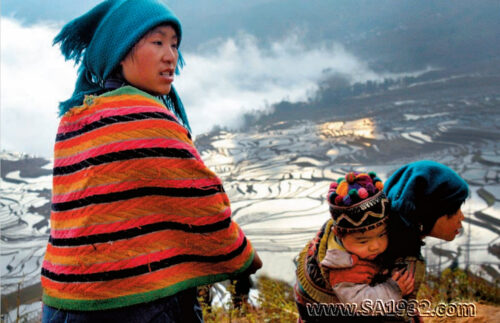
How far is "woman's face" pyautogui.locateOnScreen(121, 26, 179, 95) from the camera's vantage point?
64 centimetres

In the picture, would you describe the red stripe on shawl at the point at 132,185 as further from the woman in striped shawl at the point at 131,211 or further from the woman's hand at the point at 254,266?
the woman's hand at the point at 254,266

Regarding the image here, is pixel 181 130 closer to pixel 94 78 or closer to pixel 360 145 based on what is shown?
pixel 94 78

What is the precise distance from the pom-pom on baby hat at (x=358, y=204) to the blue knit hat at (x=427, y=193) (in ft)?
0.16

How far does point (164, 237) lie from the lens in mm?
579

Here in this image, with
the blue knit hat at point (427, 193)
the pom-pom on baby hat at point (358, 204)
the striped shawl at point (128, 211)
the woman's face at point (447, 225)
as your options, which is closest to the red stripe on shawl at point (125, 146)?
the striped shawl at point (128, 211)

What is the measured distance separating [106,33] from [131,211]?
0.96 ft

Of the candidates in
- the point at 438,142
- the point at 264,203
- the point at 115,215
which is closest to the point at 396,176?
the point at 115,215

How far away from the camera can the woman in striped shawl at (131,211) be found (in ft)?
1.80

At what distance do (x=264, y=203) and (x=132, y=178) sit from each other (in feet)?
46.4

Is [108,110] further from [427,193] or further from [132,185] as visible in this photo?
[427,193]

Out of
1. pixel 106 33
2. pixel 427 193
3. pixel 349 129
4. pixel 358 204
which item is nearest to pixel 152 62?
pixel 106 33

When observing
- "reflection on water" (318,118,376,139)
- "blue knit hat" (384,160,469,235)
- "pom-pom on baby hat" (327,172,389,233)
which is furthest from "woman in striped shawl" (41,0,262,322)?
"reflection on water" (318,118,376,139)

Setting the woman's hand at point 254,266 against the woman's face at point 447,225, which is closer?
the woman's hand at point 254,266

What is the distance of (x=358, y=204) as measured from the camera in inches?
33.3
